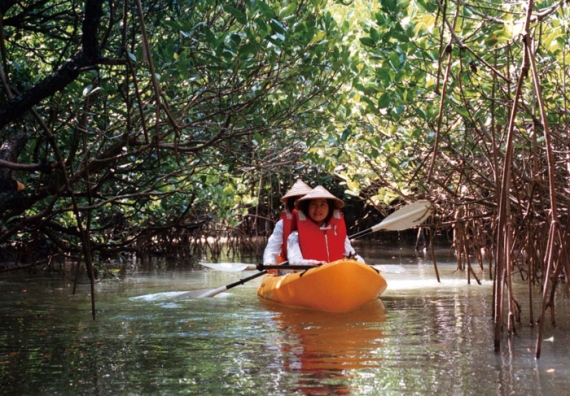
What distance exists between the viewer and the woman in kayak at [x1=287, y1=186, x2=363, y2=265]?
756 centimetres

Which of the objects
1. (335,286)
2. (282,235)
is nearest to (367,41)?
(335,286)

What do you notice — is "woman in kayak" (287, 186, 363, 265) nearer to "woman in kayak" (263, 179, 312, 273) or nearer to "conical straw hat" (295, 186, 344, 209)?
"conical straw hat" (295, 186, 344, 209)

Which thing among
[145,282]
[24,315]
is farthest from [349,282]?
[145,282]

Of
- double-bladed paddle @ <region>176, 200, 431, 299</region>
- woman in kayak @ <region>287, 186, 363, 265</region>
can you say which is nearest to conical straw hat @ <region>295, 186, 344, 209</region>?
woman in kayak @ <region>287, 186, 363, 265</region>

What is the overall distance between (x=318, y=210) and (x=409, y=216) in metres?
0.87

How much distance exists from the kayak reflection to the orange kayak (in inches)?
3.6

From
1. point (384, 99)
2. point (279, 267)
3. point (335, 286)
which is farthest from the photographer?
point (279, 267)

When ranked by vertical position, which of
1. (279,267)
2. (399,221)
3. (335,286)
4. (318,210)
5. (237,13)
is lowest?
(335,286)

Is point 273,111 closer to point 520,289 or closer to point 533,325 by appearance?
point 533,325

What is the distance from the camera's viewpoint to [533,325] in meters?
5.32

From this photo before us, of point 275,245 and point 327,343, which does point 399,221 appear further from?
point 327,343

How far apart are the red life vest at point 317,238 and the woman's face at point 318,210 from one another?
48 mm

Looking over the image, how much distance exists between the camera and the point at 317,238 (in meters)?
7.59

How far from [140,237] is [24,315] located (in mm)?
1400
